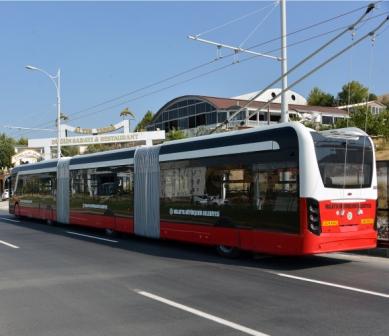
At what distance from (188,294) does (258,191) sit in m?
3.75

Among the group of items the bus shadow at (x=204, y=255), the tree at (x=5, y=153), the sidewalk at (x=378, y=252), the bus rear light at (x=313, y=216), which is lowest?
the bus shadow at (x=204, y=255)

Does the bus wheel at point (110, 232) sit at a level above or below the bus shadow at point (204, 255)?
above

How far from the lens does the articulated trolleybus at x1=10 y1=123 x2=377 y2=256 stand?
10555 mm

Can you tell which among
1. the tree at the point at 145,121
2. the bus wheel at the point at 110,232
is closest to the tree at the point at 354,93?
the tree at the point at 145,121

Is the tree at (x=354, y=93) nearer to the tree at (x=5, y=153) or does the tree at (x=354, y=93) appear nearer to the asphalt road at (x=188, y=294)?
the tree at (x=5, y=153)

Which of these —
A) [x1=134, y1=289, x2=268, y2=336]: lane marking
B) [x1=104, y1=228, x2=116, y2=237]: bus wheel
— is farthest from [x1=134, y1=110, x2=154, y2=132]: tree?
[x1=134, y1=289, x2=268, y2=336]: lane marking

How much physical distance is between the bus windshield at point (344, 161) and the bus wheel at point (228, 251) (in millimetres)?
2959

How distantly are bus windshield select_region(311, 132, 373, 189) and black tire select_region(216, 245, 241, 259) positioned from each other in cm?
295

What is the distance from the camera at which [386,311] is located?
711 cm

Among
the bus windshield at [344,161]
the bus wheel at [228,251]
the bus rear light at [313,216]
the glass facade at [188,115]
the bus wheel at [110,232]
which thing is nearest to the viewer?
the bus rear light at [313,216]

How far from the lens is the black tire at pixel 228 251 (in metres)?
12.5

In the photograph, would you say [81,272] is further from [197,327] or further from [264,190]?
[197,327]

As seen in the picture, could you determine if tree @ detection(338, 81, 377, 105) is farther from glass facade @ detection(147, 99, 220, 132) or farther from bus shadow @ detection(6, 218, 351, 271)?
bus shadow @ detection(6, 218, 351, 271)

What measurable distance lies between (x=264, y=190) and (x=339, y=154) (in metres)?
1.72
